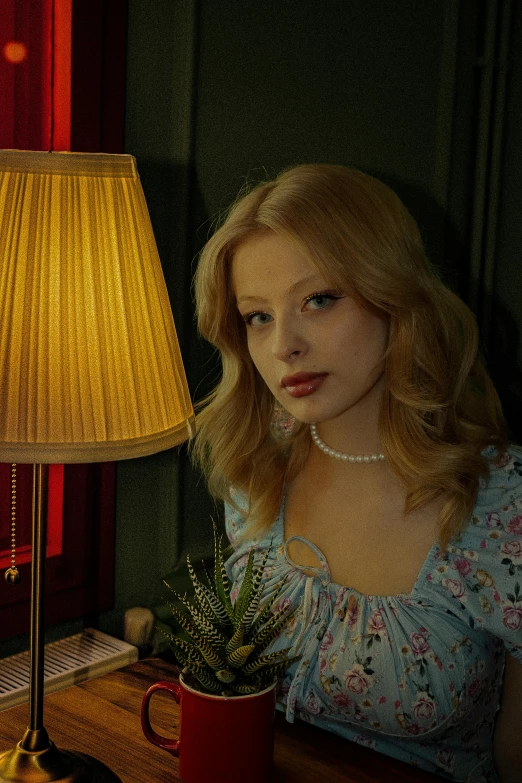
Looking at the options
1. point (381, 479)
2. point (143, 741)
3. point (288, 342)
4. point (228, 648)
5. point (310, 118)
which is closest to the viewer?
point (228, 648)

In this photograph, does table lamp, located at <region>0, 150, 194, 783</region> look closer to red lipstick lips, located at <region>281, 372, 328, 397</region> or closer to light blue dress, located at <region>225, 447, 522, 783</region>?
red lipstick lips, located at <region>281, 372, 328, 397</region>

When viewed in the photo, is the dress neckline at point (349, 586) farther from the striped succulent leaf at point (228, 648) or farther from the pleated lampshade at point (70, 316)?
the pleated lampshade at point (70, 316)

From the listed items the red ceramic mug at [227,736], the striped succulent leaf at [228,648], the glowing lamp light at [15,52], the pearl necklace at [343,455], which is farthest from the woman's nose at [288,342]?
the glowing lamp light at [15,52]

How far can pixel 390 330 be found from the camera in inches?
47.4

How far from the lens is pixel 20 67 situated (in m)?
1.49

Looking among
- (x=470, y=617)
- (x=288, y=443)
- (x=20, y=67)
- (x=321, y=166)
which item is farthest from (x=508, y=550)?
(x=20, y=67)

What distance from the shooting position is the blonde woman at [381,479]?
3.77 ft

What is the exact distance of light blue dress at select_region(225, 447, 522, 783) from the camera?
1153mm

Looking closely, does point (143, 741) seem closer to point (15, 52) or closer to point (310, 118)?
point (15, 52)

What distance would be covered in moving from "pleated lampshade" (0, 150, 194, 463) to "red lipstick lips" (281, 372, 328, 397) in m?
0.34

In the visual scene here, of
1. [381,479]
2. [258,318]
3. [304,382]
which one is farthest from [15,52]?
[381,479]

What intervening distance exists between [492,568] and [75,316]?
67 centimetres

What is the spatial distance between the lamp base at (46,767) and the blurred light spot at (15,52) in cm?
105

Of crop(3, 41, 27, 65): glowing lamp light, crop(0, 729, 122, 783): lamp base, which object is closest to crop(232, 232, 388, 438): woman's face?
crop(0, 729, 122, 783): lamp base
